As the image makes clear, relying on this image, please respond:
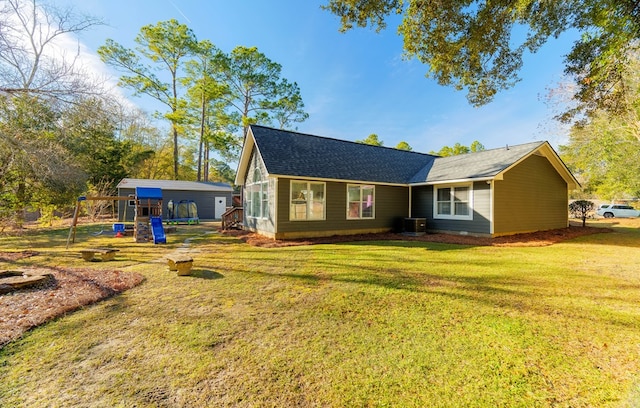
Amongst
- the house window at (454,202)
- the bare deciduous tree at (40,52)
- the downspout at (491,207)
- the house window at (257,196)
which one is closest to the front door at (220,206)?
the house window at (257,196)

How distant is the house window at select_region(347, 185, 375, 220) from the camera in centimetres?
1231

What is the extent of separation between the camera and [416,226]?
12.4 meters

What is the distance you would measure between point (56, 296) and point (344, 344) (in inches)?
185

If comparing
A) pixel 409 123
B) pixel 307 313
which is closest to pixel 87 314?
pixel 307 313

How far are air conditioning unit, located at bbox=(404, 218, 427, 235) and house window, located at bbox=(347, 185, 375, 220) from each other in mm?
1722

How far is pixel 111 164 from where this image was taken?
2467 centimetres

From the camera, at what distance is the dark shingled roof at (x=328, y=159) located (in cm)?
1117

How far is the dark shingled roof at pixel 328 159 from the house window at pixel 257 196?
1.38 meters

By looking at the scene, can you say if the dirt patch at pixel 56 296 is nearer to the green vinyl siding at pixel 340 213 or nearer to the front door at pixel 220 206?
the green vinyl siding at pixel 340 213

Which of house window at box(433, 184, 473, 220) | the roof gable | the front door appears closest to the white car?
the roof gable

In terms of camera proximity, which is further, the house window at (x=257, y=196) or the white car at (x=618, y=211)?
the white car at (x=618, y=211)

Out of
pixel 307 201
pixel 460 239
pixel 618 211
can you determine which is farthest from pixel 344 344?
pixel 618 211

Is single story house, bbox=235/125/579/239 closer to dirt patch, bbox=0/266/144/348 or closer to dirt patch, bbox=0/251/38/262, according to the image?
dirt patch, bbox=0/266/144/348

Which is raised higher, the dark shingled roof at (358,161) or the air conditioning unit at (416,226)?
the dark shingled roof at (358,161)
